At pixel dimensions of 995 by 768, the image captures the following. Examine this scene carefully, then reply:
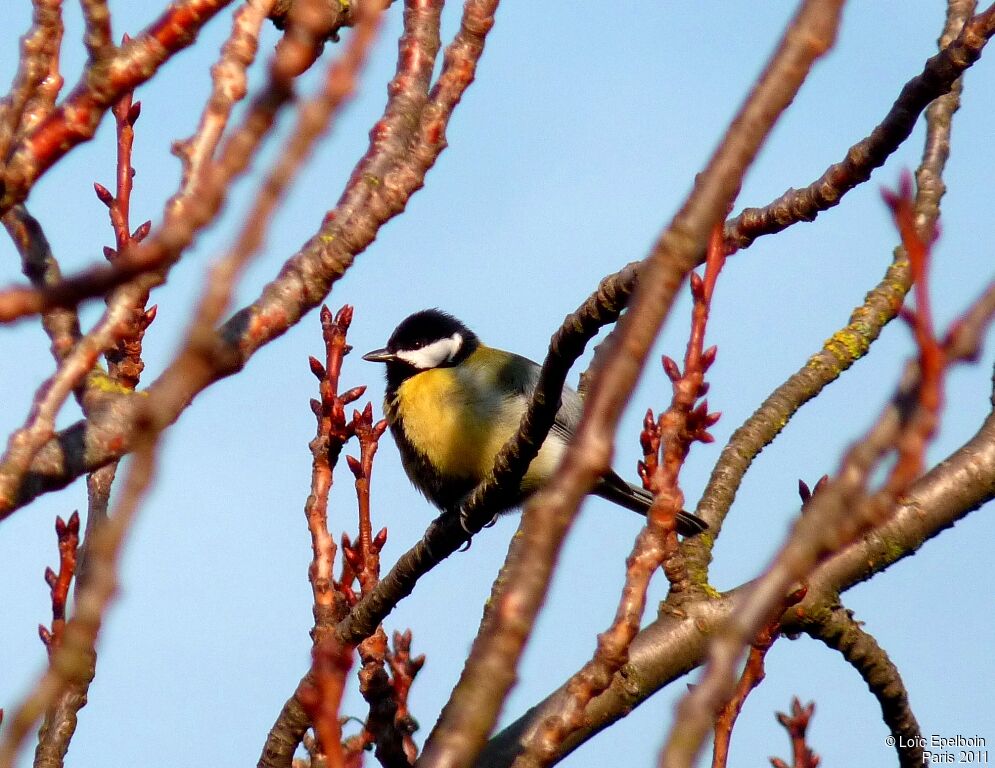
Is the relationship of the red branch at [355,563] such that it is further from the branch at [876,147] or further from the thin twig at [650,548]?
the thin twig at [650,548]

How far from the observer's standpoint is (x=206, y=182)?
1.34m

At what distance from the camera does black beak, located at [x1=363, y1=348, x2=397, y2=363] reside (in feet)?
21.9

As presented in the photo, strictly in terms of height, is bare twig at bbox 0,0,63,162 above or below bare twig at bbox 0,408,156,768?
above

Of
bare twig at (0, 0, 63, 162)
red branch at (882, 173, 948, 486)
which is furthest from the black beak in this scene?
red branch at (882, 173, 948, 486)

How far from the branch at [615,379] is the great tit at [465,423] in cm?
444

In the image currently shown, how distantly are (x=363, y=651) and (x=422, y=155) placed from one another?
1.80 m

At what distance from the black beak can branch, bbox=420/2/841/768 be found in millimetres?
5298

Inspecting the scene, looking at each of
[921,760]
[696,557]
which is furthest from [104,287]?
[921,760]

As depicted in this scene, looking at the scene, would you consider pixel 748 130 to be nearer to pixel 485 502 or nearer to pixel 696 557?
pixel 485 502

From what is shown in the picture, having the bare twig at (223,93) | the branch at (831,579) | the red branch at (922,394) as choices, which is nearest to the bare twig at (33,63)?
the bare twig at (223,93)

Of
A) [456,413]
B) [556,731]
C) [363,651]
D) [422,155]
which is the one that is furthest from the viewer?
[456,413]

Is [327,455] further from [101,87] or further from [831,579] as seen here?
[101,87]

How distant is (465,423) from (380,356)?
878 millimetres

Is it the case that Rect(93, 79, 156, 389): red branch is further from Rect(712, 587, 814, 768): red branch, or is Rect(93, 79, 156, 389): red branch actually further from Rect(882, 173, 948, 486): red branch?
Rect(882, 173, 948, 486): red branch
